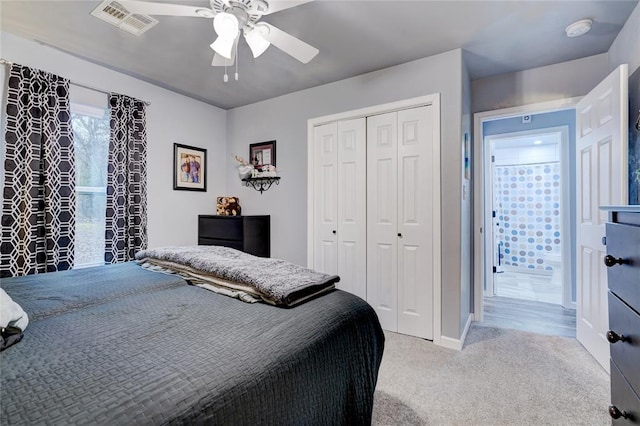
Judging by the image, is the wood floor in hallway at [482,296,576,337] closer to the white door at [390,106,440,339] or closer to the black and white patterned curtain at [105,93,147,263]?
the white door at [390,106,440,339]

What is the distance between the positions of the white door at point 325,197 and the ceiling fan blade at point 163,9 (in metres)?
1.68

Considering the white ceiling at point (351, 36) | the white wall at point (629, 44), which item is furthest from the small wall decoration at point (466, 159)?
the white wall at point (629, 44)

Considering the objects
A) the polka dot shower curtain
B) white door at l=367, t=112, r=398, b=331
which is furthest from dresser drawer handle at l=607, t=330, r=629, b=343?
the polka dot shower curtain

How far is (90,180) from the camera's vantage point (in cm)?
276

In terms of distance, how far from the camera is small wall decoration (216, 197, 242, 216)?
3.67 metres

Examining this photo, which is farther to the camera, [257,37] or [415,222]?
[415,222]

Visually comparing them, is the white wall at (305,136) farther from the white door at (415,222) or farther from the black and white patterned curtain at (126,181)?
the black and white patterned curtain at (126,181)

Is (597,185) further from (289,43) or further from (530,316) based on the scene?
(289,43)

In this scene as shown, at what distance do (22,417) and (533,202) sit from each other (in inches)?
263

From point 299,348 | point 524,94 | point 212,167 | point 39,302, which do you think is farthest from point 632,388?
point 212,167

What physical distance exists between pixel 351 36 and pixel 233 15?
1.01 metres

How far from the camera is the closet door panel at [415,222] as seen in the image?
2604mm

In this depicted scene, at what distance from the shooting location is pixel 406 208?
2.72m

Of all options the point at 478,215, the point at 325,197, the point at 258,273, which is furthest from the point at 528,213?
the point at 258,273
